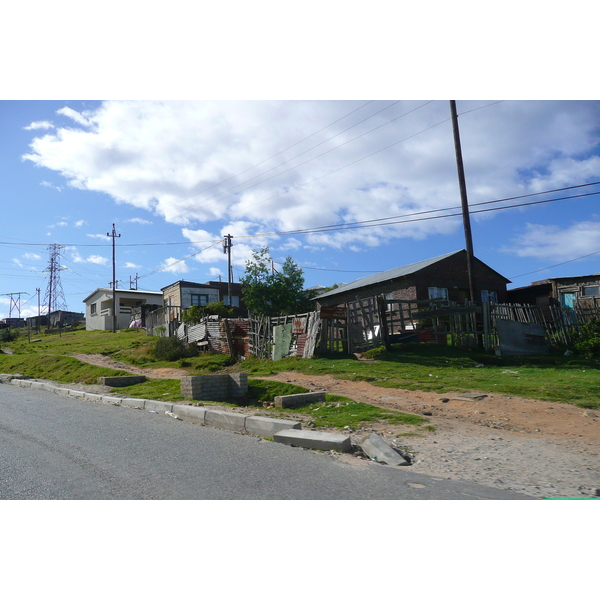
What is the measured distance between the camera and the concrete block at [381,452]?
5.46 m

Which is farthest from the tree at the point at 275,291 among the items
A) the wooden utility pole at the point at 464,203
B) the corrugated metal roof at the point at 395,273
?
the wooden utility pole at the point at 464,203

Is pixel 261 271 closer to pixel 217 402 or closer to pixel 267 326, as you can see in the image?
pixel 267 326

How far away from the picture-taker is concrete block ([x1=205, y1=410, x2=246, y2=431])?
24.9 feet

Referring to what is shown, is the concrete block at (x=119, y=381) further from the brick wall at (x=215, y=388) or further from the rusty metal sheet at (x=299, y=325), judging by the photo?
the rusty metal sheet at (x=299, y=325)

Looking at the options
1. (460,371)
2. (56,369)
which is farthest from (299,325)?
(56,369)

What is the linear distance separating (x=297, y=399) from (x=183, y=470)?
4558 mm

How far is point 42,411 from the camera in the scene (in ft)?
31.9

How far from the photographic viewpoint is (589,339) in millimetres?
14914

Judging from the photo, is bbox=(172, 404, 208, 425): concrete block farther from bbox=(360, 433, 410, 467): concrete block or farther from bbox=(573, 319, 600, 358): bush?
bbox=(573, 319, 600, 358): bush

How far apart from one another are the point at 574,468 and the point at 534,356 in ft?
35.9

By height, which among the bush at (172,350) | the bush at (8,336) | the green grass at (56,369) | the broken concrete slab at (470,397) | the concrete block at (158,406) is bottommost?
the broken concrete slab at (470,397)

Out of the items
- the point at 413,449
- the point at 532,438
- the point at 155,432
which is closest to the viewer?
the point at 413,449

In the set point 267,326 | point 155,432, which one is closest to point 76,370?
point 267,326

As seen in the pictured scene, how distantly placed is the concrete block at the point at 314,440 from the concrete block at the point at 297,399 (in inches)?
95.5
